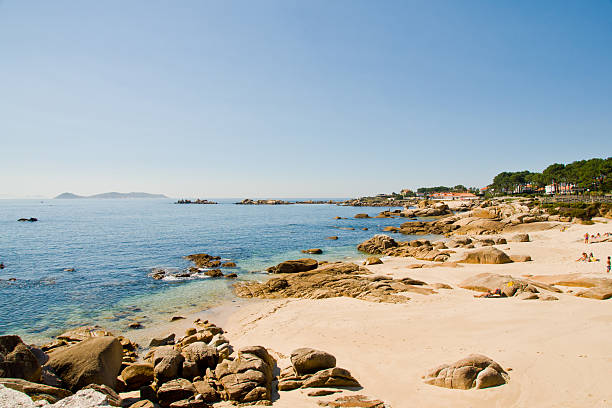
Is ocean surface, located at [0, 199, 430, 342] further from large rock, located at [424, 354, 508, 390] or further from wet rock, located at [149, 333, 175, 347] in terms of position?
large rock, located at [424, 354, 508, 390]

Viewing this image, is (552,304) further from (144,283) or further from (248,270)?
(144,283)

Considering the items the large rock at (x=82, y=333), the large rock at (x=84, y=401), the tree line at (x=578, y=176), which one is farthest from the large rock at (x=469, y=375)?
the tree line at (x=578, y=176)

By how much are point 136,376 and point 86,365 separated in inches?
60.4

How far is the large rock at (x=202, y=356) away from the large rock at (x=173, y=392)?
5.43 feet

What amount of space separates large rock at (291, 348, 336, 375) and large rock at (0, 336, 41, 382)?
712cm

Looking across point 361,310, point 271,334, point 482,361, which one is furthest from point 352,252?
point 482,361

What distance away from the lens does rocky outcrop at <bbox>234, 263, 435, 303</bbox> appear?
20.7 m

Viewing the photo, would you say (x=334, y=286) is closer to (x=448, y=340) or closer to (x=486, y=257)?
(x=448, y=340)

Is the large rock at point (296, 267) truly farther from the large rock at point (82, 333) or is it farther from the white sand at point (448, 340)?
the large rock at point (82, 333)

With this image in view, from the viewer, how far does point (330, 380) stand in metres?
9.32

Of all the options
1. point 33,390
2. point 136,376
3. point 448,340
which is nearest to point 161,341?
point 136,376

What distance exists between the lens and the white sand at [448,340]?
865cm

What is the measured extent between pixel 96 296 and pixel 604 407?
28.6 m

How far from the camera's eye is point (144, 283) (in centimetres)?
2683
